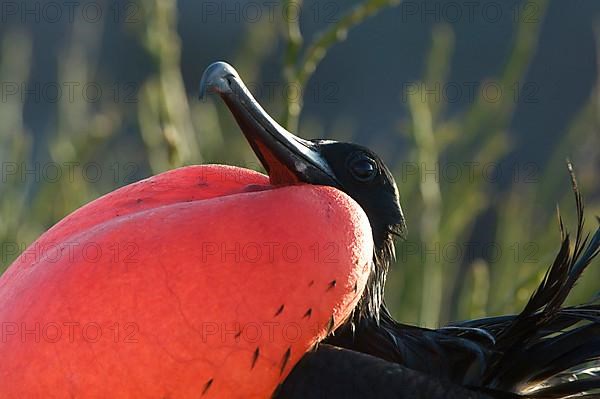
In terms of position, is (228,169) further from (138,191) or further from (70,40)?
(70,40)

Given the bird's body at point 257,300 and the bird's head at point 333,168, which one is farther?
the bird's head at point 333,168

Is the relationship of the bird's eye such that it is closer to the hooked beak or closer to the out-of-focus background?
the hooked beak

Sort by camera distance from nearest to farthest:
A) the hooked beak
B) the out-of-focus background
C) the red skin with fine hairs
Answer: the red skin with fine hairs → the hooked beak → the out-of-focus background

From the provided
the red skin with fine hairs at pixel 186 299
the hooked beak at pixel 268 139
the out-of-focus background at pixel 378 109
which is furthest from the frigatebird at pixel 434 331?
the out-of-focus background at pixel 378 109

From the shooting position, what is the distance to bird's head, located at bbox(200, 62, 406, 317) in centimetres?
117

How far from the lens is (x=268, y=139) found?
3.91 feet

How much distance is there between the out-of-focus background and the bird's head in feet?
1.40

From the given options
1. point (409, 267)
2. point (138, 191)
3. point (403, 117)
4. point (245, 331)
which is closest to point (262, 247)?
point (245, 331)

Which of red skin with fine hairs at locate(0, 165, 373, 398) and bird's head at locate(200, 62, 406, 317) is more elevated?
bird's head at locate(200, 62, 406, 317)

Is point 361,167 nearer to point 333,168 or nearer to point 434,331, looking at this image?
point 333,168

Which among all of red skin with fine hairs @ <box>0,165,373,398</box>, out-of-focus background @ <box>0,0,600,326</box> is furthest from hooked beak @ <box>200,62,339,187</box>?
out-of-focus background @ <box>0,0,600,326</box>

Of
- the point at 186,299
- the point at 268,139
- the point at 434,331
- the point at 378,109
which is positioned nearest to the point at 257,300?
the point at 186,299

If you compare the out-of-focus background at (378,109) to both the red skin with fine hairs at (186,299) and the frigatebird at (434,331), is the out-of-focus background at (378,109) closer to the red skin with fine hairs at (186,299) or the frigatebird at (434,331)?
the frigatebird at (434,331)

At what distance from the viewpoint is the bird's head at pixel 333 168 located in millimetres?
1173
